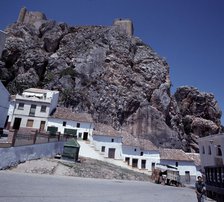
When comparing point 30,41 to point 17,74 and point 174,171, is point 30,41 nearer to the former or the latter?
point 17,74

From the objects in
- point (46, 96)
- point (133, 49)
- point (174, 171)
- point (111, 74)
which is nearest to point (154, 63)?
point (133, 49)

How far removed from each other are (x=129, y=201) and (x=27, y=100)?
35699 mm

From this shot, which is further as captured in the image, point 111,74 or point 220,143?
point 111,74

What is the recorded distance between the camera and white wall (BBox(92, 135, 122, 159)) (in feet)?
136

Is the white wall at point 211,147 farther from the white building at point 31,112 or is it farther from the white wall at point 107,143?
the white building at point 31,112

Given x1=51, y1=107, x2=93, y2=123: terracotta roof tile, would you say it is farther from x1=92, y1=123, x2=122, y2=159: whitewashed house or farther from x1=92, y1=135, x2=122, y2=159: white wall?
x1=92, y1=135, x2=122, y2=159: white wall

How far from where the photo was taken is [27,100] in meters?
42.8

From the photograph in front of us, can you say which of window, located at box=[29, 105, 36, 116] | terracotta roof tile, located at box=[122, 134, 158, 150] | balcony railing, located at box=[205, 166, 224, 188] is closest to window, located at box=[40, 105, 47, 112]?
window, located at box=[29, 105, 36, 116]

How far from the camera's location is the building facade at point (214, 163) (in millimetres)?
25791

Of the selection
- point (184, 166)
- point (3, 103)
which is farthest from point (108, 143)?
point (3, 103)

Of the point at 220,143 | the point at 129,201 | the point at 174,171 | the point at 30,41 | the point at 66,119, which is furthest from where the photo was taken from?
the point at 30,41

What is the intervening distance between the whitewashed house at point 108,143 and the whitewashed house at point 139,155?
1.63 metres

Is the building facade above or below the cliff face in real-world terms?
below

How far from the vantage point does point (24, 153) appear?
19766 mm
